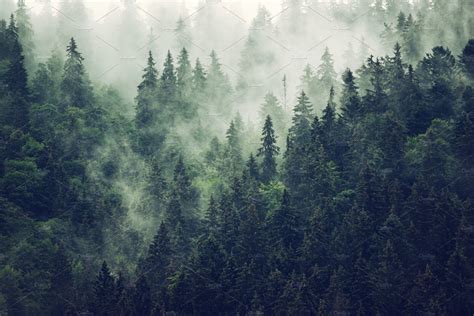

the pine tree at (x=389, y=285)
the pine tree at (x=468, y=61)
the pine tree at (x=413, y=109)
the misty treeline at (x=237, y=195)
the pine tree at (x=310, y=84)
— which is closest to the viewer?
the pine tree at (x=389, y=285)

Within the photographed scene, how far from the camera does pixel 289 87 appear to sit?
5763 inches

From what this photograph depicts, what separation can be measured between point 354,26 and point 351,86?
2184 inches

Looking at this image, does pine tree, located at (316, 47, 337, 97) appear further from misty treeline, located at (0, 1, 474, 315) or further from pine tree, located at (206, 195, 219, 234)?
pine tree, located at (206, 195, 219, 234)

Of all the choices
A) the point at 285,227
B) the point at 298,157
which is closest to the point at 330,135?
the point at 298,157

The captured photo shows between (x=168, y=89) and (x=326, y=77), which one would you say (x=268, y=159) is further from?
(x=326, y=77)

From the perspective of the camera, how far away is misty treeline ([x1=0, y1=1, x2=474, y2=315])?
81.5 m

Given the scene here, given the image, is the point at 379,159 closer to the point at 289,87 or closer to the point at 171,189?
the point at 171,189

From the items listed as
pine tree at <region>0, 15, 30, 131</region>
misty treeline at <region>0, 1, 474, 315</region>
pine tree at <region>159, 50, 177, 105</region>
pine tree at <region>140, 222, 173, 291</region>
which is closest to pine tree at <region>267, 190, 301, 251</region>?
misty treeline at <region>0, 1, 474, 315</region>

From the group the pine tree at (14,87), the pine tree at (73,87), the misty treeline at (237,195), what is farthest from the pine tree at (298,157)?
the pine tree at (14,87)

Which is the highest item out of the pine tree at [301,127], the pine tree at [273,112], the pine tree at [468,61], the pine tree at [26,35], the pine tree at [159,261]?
the pine tree at [26,35]

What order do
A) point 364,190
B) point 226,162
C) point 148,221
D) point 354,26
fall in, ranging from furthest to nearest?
point 354,26 → point 226,162 → point 148,221 → point 364,190

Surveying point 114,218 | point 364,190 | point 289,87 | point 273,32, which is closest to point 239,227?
point 364,190

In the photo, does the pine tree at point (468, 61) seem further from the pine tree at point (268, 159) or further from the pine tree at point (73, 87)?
the pine tree at point (73, 87)

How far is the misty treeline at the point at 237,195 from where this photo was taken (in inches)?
3209
